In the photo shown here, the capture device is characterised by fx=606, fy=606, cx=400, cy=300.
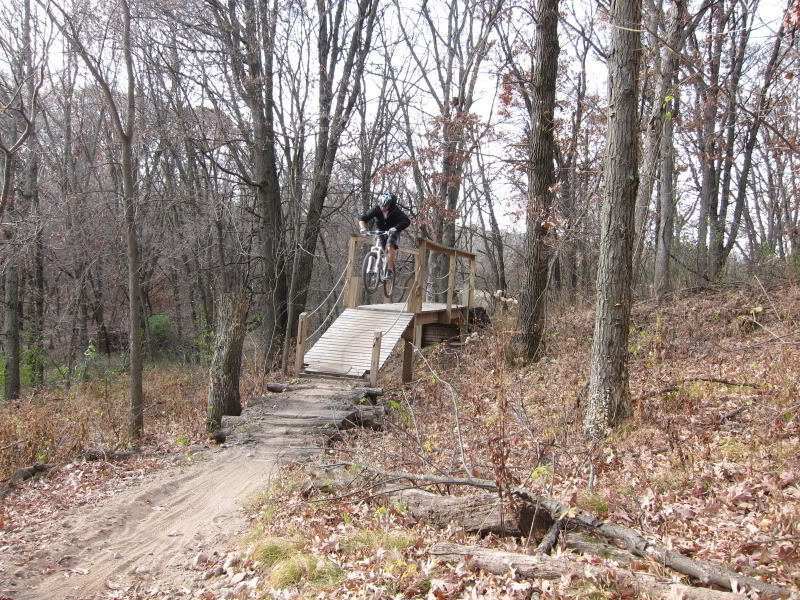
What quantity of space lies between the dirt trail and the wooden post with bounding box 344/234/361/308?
345 centimetres

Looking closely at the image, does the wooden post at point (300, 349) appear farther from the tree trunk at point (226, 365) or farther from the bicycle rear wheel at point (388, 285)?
the bicycle rear wheel at point (388, 285)

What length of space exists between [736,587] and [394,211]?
27.1 ft

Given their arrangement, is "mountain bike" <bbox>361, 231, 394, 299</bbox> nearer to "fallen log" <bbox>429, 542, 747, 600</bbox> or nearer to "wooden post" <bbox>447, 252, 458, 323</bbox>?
"wooden post" <bbox>447, 252, 458, 323</bbox>

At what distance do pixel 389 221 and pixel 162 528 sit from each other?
20.7ft

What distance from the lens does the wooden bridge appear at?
31.7 ft

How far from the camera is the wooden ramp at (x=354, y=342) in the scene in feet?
31.8

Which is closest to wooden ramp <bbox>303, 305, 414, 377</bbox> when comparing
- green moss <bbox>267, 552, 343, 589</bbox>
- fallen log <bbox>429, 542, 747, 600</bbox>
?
green moss <bbox>267, 552, 343, 589</bbox>

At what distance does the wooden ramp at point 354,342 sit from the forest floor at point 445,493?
1.55 m

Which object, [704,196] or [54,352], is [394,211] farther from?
[54,352]

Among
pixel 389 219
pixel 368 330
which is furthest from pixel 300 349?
pixel 389 219

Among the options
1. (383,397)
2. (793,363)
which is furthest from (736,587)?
(383,397)

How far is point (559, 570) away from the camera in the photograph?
325 centimetres

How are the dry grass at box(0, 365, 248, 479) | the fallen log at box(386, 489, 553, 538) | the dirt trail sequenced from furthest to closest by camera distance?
the dry grass at box(0, 365, 248, 479)
the dirt trail
the fallen log at box(386, 489, 553, 538)

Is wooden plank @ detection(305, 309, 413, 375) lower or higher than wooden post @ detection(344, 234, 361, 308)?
lower
